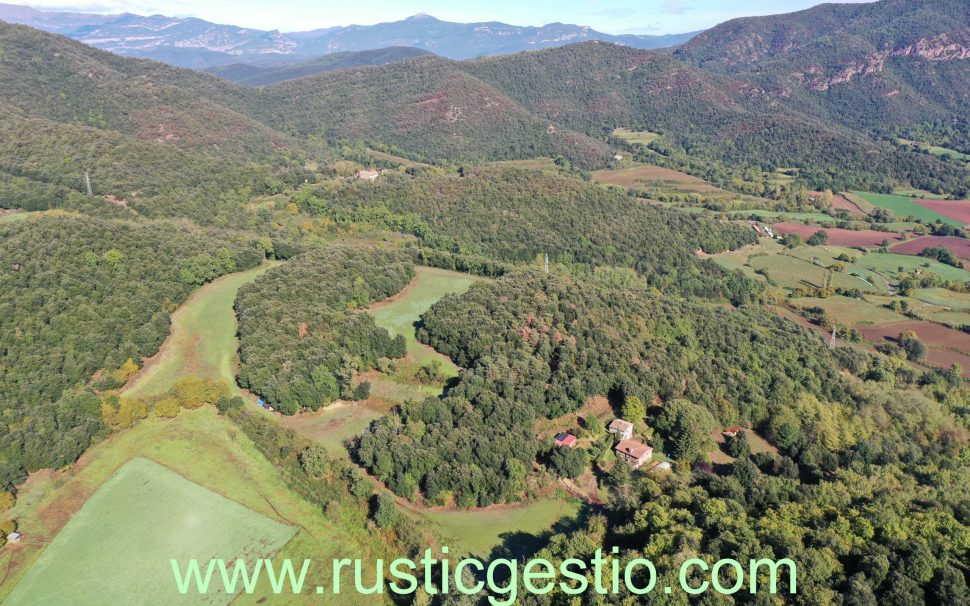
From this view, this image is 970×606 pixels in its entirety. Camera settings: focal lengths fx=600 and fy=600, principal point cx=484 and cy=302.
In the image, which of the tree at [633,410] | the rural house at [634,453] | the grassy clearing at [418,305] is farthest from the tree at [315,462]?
the tree at [633,410]

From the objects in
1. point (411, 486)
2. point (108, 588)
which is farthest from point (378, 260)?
point (108, 588)

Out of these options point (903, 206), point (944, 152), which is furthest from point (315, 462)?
point (944, 152)

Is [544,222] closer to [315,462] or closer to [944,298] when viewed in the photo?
[944,298]

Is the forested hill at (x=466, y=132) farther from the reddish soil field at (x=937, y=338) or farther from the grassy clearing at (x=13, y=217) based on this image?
the reddish soil field at (x=937, y=338)

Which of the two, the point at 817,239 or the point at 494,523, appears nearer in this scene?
the point at 494,523

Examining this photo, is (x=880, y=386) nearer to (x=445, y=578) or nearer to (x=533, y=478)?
(x=533, y=478)
